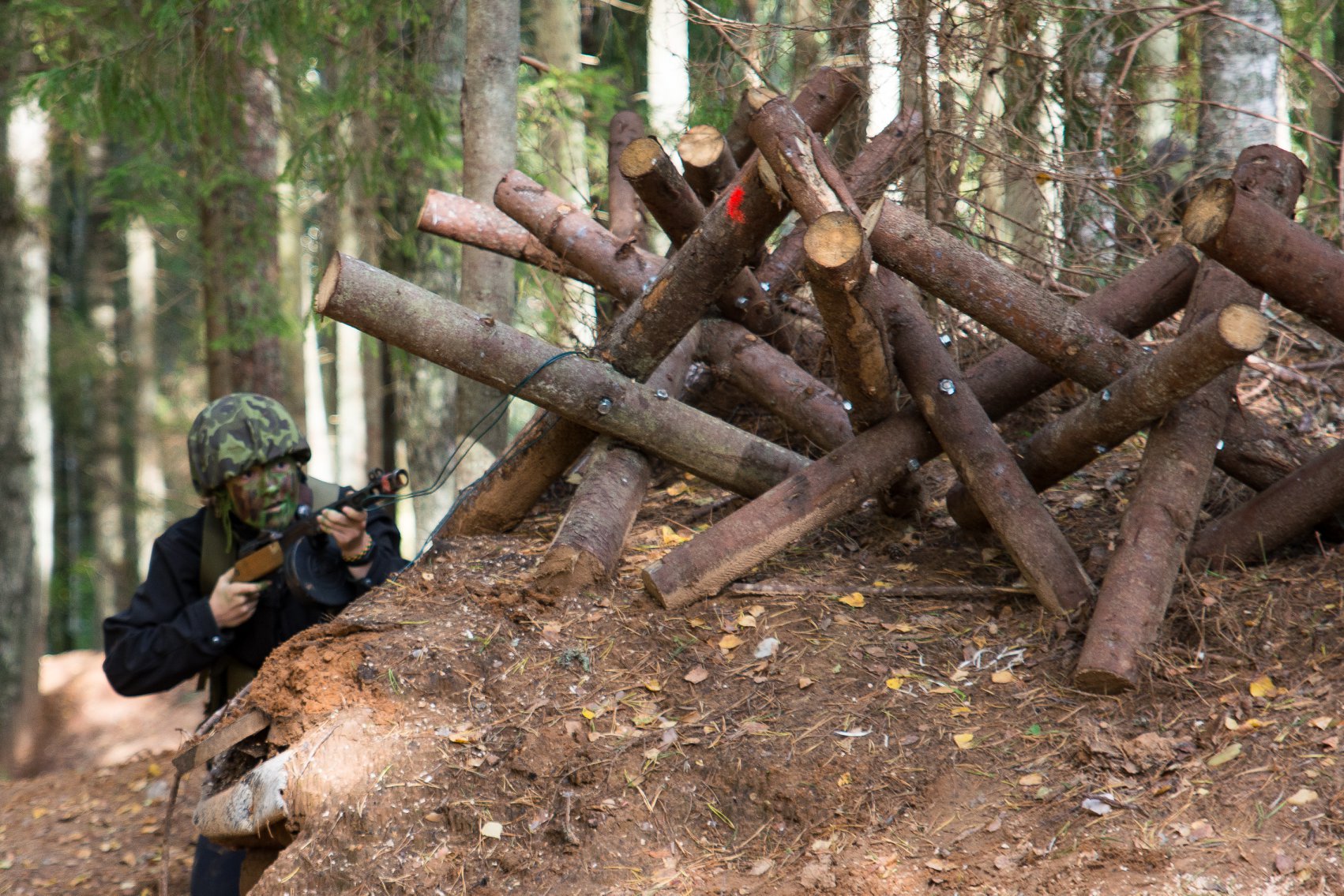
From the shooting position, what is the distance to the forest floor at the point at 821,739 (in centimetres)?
292

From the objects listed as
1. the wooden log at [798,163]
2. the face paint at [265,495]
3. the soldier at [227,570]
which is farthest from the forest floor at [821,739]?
the wooden log at [798,163]

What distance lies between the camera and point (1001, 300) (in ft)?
12.7

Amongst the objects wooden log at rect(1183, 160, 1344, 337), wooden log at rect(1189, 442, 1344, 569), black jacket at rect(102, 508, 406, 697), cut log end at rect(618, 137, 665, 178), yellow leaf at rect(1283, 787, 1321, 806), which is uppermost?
cut log end at rect(618, 137, 665, 178)

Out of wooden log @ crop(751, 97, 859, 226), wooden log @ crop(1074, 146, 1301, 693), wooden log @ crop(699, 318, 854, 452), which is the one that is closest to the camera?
wooden log @ crop(1074, 146, 1301, 693)

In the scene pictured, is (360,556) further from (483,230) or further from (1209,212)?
(1209,212)

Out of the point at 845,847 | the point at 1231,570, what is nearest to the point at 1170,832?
the point at 845,847

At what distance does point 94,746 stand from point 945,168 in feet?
28.5

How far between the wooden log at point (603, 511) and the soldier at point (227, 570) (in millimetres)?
885

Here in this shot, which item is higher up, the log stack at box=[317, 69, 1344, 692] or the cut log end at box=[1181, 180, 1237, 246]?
the cut log end at box=[1181, 180, 1237, 246]

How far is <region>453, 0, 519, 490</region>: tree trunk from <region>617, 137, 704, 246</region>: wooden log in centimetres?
167

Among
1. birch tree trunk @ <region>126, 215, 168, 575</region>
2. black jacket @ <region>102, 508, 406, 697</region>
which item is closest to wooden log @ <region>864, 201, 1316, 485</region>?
black jacket @ <region>102, 508, 406, 697</region>

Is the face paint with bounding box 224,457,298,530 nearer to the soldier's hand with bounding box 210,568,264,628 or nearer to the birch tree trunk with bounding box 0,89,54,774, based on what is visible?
the soldier's hand with bounding box 210,568,264,628

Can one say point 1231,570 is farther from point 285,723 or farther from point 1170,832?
point 285,723

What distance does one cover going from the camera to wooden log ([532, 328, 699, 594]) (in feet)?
13.6
